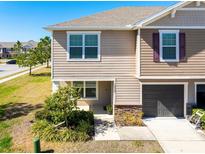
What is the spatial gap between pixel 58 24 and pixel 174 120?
30.2 feet

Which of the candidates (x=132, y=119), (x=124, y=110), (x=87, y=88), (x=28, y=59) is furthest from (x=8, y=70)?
(x=132, y=119)

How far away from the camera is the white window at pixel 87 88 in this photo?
17.1 meters

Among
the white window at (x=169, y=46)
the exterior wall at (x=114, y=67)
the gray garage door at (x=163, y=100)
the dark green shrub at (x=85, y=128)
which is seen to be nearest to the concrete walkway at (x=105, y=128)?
the dark green shrub at (x=85, y=128)

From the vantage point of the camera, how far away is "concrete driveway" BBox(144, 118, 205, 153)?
34.0ft

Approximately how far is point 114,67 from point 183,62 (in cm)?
405

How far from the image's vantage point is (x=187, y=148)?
33.8 ft

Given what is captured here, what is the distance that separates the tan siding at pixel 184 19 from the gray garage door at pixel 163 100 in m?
3.95

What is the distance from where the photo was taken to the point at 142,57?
13445mm

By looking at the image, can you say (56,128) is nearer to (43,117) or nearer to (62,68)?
(43,117)

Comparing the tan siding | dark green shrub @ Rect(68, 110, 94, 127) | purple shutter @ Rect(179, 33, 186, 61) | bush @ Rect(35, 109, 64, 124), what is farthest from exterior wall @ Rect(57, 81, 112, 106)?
the tan siding

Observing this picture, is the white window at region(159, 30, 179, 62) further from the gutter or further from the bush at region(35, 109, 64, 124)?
the bush at region(35, 109, 64, 124)

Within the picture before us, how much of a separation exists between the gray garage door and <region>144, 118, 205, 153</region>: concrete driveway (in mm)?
605

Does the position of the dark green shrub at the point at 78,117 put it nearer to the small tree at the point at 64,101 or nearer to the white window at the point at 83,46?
the small tree at the point at 64,101

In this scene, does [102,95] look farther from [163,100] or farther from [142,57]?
[142,57]
